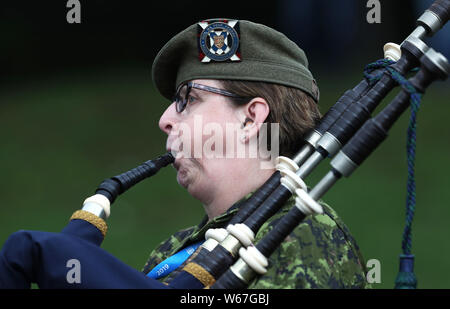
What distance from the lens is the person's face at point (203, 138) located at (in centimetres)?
320

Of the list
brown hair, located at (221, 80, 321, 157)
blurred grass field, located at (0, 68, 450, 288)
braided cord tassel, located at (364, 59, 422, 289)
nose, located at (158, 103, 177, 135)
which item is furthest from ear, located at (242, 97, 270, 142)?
blurred grass field, located at (0, 68, 450, 288)

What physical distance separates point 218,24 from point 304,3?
372 inches

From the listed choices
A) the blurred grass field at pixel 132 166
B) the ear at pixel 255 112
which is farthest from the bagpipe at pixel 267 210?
the blurred grass field at pixel 132 166

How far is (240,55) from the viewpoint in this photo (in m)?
3.25

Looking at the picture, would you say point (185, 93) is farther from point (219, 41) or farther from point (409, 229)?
point (409, 229)

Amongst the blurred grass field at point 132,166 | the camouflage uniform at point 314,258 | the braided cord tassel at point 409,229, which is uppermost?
→ the braided cord tassel at point 409,229

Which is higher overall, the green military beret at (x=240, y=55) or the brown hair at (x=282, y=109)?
the green military beret at (x=240, y=55)

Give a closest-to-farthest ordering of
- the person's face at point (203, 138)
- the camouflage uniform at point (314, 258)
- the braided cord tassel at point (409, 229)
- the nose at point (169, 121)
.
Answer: the braided cord tassel at point (409, 229), the camouflage uniform at point (314, 258), the person's face at point (203, 138), the nose at point (169, 121)

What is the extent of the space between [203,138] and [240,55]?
356 mm

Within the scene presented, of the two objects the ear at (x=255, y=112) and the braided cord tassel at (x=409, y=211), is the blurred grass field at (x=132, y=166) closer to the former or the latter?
the ear at (x=255, y=112)

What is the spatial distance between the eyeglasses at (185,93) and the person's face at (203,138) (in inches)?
0.5

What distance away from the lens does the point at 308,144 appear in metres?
3.17

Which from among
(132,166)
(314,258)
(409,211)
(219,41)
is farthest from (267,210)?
(132,166)

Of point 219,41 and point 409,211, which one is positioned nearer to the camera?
point 409,211
